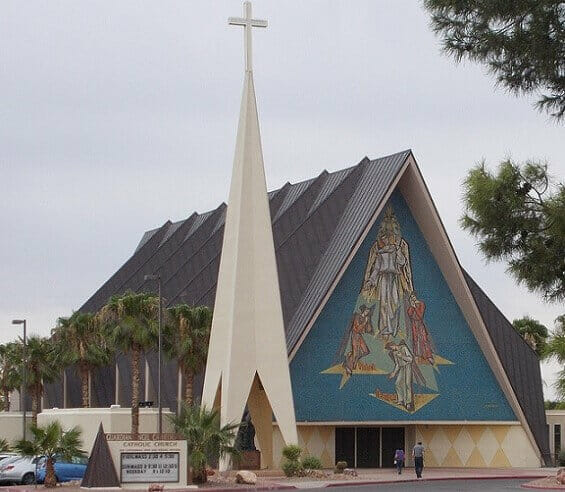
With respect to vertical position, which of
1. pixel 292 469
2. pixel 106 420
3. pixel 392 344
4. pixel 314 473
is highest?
pixel 392 344

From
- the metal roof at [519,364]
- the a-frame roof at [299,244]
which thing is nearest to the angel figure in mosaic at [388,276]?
the a-frame roof at [299,244]

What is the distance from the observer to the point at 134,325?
187 feet

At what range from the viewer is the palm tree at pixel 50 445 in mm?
39500

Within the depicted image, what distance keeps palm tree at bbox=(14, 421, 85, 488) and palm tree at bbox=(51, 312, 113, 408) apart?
79.0 ft

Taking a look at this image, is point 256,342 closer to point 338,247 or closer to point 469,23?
point 338,247

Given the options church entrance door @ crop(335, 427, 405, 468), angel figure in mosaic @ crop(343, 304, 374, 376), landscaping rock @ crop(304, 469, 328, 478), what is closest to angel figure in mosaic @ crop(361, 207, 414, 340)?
angel figure in mosaic @ crop(343, 304, 374, 376)

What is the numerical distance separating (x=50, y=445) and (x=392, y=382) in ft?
69.9

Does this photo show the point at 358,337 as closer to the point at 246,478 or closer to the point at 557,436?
the point at 557,436

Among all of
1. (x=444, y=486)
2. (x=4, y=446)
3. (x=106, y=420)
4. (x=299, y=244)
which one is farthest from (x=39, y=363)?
(x=444, y=486)

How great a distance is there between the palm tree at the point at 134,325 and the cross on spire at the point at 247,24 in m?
12.1

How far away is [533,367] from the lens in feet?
205

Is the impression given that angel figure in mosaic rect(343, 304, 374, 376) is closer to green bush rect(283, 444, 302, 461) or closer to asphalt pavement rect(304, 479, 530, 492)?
green bush rect(283, 444, 302, 461)

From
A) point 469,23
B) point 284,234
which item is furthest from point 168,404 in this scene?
point 469,23

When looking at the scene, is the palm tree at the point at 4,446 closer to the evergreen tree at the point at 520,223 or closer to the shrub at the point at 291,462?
the shrub at the point at 291,462
